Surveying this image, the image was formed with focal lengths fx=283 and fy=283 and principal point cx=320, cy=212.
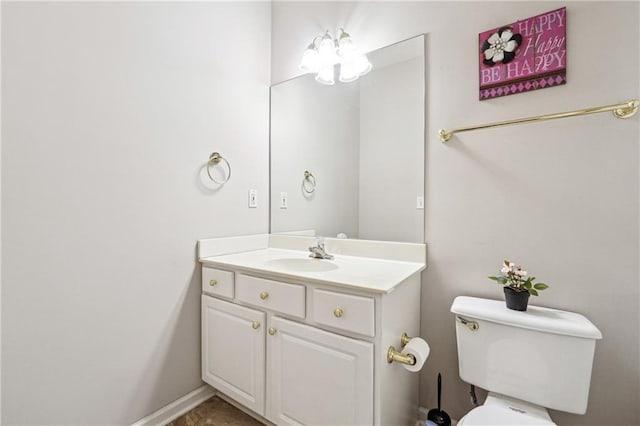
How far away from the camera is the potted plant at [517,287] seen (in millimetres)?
1103

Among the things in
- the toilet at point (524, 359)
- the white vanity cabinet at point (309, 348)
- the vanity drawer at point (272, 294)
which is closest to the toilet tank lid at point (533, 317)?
the toilet at point (524, 359)

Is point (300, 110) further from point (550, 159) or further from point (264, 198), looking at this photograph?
point (550, 159)

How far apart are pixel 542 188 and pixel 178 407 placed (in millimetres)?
2042

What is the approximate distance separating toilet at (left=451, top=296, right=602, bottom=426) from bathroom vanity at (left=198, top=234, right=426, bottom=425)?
27cm

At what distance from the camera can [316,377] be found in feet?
3.74

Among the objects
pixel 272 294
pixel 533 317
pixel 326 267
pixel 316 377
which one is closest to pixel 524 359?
pixel 533 317

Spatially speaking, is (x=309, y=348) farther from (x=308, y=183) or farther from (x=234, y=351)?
(x=308, y=183)

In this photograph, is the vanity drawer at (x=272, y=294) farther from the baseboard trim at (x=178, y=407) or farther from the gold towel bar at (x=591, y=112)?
the gold towel bar at (x=591, y=112)

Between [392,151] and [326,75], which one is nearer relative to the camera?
[392,151]

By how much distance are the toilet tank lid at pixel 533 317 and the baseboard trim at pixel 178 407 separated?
4.72ft

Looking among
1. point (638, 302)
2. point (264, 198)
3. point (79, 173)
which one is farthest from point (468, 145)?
point (79, 173)

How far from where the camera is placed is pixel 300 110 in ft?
6.34

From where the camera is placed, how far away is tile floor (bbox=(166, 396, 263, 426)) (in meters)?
1.44

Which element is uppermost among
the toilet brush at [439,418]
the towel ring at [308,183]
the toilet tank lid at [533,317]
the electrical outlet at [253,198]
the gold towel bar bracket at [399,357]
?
the towel ring at [308,183]
